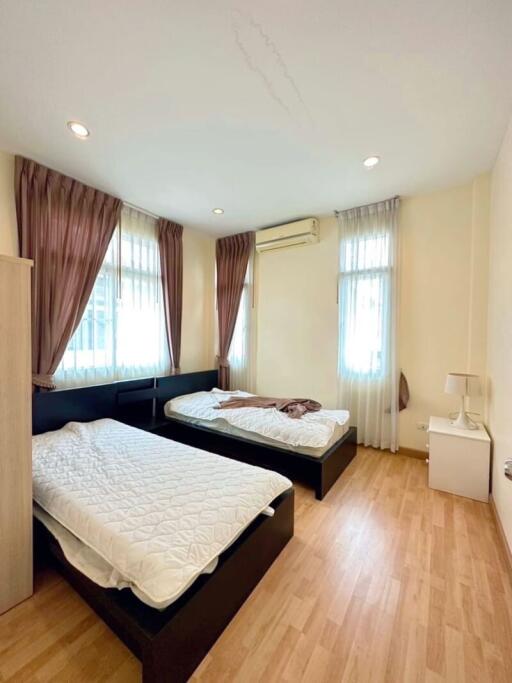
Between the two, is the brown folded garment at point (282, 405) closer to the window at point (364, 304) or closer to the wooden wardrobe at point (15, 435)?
the window at point (364, 304)

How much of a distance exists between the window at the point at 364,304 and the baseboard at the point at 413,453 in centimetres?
88

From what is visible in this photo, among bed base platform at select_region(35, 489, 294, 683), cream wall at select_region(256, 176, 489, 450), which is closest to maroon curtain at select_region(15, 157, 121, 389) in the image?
bed base platform at select_region(35, 489, 294, 683)

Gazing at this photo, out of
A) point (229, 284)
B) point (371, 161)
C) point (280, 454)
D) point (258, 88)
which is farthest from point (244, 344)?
point (258, 88)

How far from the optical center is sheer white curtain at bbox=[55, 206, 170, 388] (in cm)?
282

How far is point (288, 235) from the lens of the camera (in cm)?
360

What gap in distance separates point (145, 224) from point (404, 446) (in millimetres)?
4131

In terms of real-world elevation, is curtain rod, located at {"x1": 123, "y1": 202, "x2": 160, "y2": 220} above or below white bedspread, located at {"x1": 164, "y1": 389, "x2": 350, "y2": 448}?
above

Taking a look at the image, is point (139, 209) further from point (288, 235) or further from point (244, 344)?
point (244, 344)

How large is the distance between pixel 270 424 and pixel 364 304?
1828 millimetres

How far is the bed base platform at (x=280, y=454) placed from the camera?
227 cm

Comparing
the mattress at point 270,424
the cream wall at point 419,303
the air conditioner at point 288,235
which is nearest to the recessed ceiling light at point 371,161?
the cream wall at point 419,303

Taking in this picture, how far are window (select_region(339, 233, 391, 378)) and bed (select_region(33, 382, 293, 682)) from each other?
1.98 m

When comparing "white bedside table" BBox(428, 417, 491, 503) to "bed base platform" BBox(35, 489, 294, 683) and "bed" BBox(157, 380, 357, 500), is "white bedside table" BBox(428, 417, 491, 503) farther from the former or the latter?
"bed base platform" BBox(35, 489, 294, 683)

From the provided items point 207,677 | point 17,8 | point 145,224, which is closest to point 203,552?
point 207,677
